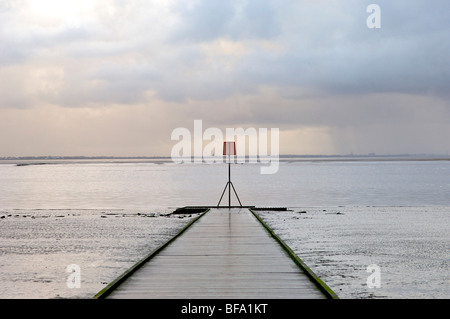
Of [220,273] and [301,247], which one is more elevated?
[301,247]

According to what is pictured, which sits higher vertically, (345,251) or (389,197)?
(389,197)

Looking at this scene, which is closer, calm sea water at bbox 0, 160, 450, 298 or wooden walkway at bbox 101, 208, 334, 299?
wooden walkway at bbox 101, 208, 334, 299

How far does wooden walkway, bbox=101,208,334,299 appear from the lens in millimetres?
8852

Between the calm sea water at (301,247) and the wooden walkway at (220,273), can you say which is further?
the calm sea water at (301,247)

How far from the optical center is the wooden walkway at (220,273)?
8.85 metres

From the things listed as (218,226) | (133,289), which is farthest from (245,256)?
(218,226)

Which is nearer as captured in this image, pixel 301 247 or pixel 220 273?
pixel 220 273

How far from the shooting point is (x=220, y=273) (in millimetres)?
10344
